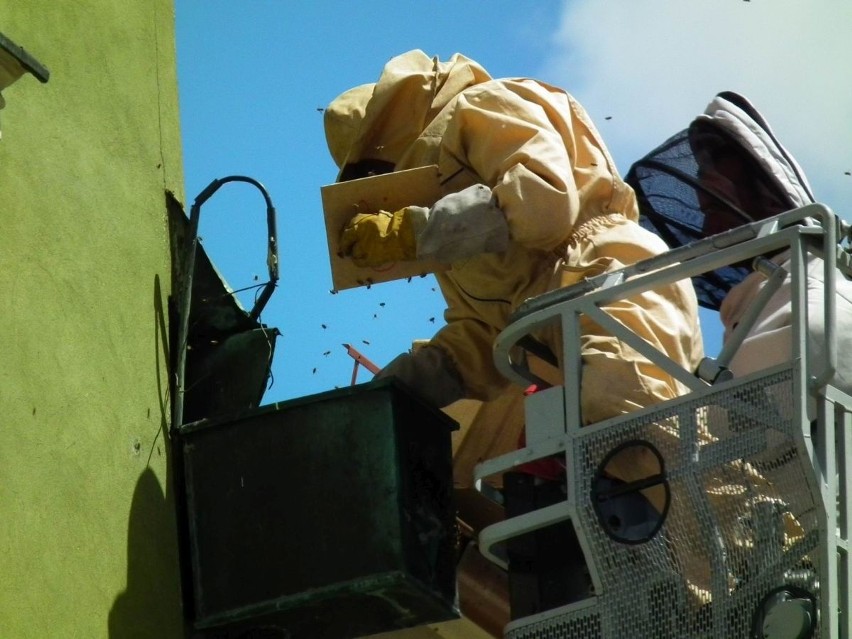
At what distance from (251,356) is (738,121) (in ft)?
Answer: 9.57

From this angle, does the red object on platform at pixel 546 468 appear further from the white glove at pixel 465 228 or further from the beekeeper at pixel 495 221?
the white glove at pixel 465 228

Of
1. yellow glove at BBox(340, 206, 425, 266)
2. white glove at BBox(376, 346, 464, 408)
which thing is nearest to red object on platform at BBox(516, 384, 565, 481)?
yellow glove at BBox(340, 206, 425, 266)

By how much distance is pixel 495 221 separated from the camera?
24.3 ft

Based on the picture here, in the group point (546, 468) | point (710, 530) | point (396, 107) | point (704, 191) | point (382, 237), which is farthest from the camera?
point (704, 191)

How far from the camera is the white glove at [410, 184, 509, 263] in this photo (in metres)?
7.41

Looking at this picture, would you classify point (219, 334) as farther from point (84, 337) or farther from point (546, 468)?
point (546, 468)

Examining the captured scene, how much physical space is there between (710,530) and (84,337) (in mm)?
2344

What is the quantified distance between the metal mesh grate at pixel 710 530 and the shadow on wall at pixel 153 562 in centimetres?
139

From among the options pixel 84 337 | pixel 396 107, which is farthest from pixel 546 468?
pixel 396 107

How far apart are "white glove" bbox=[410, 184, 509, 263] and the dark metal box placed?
652 millimetres

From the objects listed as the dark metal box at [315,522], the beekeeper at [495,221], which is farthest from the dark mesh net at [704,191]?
the dark metal box at [315,522]

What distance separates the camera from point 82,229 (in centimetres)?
676

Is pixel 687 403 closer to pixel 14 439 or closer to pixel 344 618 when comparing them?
pixel 344 618

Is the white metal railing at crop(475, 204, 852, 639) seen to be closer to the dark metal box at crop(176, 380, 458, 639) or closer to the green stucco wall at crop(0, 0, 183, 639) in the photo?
the dark metal box at crop(176, 380, 458, 639)
